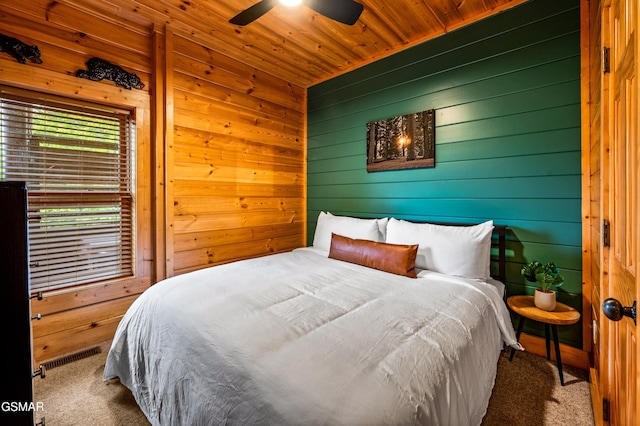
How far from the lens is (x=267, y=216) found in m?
3.45

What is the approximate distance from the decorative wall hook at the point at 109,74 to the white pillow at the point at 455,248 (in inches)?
105

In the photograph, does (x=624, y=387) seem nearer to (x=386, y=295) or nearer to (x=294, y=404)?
(x=386, y=295)

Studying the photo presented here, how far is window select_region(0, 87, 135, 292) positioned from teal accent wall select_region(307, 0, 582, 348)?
2.40 m

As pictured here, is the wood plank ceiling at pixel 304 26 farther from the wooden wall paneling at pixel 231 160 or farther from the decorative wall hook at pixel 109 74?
the decorative wall hook at pixel 109 74

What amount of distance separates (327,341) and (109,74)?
2.65m

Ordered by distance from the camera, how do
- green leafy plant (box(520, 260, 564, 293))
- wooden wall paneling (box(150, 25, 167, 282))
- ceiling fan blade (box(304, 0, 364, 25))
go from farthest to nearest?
wooden wall paneling (box(150, 25, 167, 282)), green leafy plant (box(520, 260, 564, 293)), ceiling fan blade (box(304, 0, 364, 25))

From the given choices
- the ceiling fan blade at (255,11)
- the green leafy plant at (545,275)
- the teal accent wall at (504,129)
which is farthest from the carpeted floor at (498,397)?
the ceiling fan blade at (255,11)

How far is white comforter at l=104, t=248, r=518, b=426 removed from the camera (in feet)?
2.82

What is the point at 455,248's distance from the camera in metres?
2.06

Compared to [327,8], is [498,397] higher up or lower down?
lower down

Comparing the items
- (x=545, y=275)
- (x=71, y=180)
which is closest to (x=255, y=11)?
(x=71, y=180)

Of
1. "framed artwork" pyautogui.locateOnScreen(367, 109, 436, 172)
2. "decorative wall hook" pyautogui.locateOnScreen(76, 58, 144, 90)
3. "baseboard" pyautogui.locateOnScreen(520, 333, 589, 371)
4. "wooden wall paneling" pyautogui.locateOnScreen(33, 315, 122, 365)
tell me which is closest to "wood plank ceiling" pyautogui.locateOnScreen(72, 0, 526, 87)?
"decorative wall hook" pyautogui.locateOnScreen(76, 58, 144, 90)

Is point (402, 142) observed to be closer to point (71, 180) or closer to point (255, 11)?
point (255, 11)

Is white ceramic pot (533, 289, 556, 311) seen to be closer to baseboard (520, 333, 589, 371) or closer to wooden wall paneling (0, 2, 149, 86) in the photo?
baseboard (520, 333, 589, 371)
